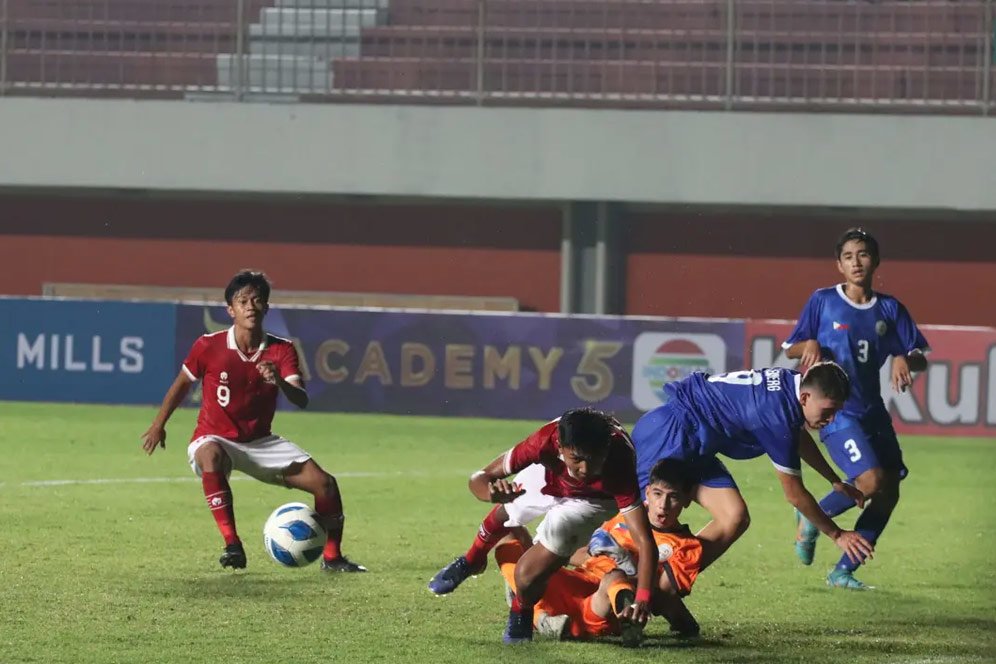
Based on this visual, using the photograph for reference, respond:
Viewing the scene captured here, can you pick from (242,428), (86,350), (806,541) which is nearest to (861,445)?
(806,541)

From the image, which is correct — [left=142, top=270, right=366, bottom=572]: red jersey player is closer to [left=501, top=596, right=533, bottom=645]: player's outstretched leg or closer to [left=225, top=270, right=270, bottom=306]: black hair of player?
[left=225, top=270, right=270, bottom=306]: black hair of player

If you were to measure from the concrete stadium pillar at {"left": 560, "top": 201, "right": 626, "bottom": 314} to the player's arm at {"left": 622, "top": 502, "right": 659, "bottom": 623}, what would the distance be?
A: 15238 millimetres

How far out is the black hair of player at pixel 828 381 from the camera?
6891 millimetres

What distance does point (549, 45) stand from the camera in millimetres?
21875

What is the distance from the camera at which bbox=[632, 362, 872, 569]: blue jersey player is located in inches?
274

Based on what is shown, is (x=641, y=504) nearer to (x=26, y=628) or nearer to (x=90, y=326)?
(x=26, y=628)

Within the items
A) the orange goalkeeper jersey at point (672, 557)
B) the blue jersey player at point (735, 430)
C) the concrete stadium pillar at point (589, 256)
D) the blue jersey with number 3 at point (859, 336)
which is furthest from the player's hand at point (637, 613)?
the concrete stadium pillar at point (589, 256)

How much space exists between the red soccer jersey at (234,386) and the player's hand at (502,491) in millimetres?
2606

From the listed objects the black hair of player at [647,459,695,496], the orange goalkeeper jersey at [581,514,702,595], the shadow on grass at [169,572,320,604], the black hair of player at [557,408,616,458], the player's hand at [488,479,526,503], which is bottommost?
the shadow on grass at [169,572,320,604]

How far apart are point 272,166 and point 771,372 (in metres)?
15.1

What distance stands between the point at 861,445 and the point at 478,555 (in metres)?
2.37

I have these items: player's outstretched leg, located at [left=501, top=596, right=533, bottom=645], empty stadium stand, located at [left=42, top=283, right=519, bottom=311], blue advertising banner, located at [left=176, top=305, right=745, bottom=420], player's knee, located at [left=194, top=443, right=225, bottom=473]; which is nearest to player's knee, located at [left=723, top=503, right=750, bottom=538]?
player's outstretched leg, located at [left=501, top=596, right=533, bottom=645]

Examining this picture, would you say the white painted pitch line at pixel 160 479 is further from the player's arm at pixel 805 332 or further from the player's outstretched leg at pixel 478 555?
the player's outstretched leg at pixel 478 555

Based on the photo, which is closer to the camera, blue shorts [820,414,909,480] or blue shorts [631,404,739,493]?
blue shorts [631,404,739,493]
